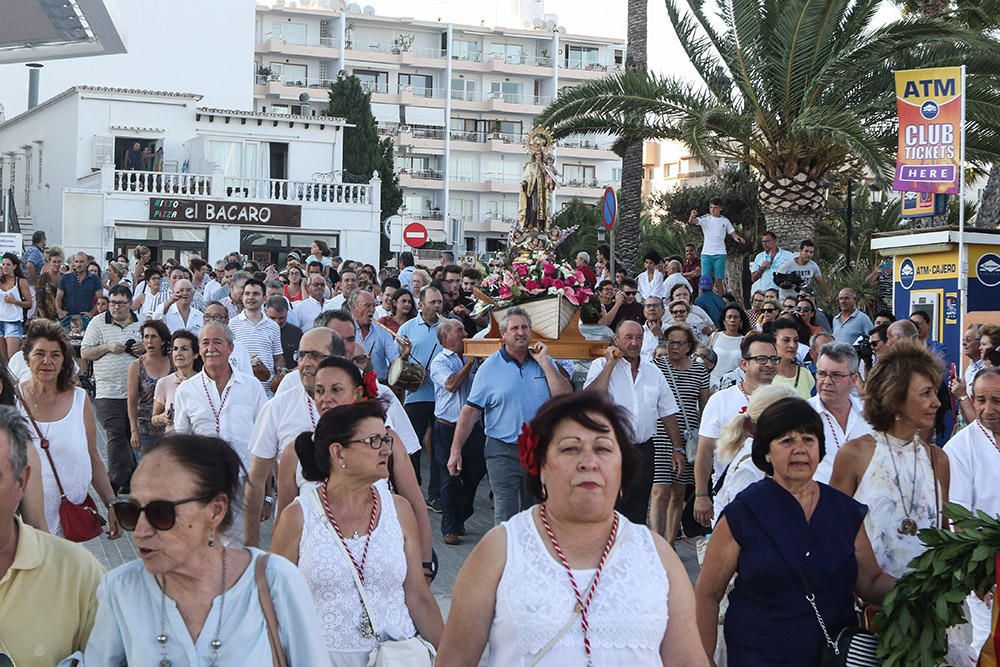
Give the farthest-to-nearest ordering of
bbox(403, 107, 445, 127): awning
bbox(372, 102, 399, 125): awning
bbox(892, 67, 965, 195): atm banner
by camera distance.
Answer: bbox(403, 107, 445, 127): awning → bbox(372, 102, 399, 125): awning → bbox(892, 67, 965, 195): atm banner

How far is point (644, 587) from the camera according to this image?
3.88 meters

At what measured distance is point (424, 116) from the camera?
86.9 m

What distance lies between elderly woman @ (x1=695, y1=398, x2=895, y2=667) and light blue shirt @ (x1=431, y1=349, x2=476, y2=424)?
6770 mm

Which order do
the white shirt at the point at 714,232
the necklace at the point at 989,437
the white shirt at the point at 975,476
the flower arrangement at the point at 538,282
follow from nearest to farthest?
the white shirt at the point at 975,476 < the necklace at the point at 989,437 < the flower arrangement at the point at 538,282 < the white shirt at the point at 714,232

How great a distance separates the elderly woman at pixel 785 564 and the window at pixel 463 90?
3307 inches

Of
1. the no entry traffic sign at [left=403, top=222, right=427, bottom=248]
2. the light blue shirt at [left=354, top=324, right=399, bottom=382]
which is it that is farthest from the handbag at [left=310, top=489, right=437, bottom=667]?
the no entry traffic sign at [left=403, top=222, right=427, bottom=248]

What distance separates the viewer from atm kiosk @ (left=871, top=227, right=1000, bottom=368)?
16938mm

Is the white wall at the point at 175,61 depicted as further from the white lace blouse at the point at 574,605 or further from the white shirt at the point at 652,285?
the white lace blouse at the point at 574,605

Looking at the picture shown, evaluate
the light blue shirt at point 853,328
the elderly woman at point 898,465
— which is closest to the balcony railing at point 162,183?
the light blue shirt at point 853,328

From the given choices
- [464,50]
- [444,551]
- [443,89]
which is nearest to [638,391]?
[444,551]

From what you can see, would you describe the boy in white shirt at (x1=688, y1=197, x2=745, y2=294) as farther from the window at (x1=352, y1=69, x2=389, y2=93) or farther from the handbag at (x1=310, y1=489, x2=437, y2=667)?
the window at (x1=352, y1=69, x2=389, y2=93)

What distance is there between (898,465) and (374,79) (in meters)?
81.5

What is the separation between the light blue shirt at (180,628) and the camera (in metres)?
3.77

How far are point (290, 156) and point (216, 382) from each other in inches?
1606
